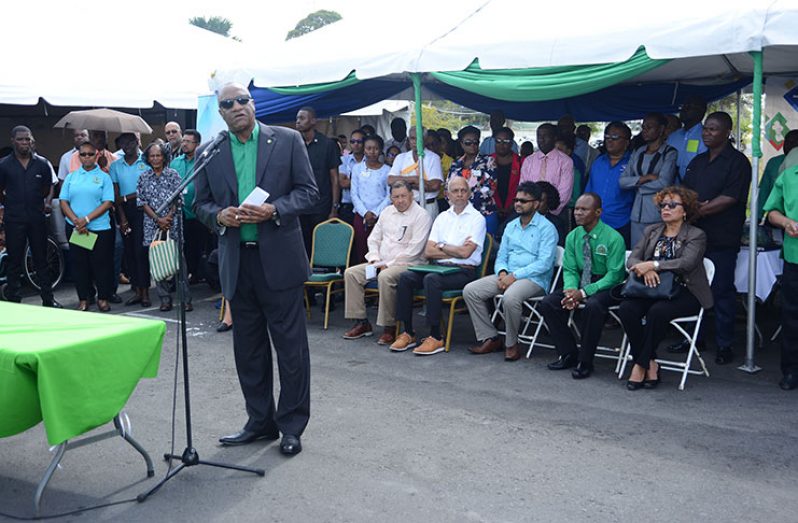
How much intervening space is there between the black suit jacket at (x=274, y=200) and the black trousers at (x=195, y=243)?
205 inches

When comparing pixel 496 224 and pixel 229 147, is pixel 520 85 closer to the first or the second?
pixel 496 224

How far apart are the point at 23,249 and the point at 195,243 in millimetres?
1841

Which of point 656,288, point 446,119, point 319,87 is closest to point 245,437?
point 656,288

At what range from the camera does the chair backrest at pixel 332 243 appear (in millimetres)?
8586

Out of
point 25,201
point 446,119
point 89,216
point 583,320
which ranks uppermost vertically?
point 446,119

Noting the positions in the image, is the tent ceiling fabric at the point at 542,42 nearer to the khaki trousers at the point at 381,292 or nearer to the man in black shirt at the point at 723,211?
the man in black shirt at the point at 723,211

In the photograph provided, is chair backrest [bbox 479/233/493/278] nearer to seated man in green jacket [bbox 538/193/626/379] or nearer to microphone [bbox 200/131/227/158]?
seated man in green jacket [bbox 538/193/626/379]

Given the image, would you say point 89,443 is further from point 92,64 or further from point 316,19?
point 316,19

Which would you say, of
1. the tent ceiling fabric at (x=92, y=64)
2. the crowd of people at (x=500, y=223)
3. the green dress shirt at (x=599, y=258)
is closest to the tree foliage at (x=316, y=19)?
the tent ceiling fabric at (x=92, y=64)

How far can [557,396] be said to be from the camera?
19.6ft

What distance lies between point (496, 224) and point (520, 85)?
179cm

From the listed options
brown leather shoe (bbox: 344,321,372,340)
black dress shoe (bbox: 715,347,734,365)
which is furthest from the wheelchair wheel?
black dress shoe (bbox: 715,347,734,365)

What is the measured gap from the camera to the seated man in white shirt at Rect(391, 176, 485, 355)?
725cm

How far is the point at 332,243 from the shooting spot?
8648 mm
